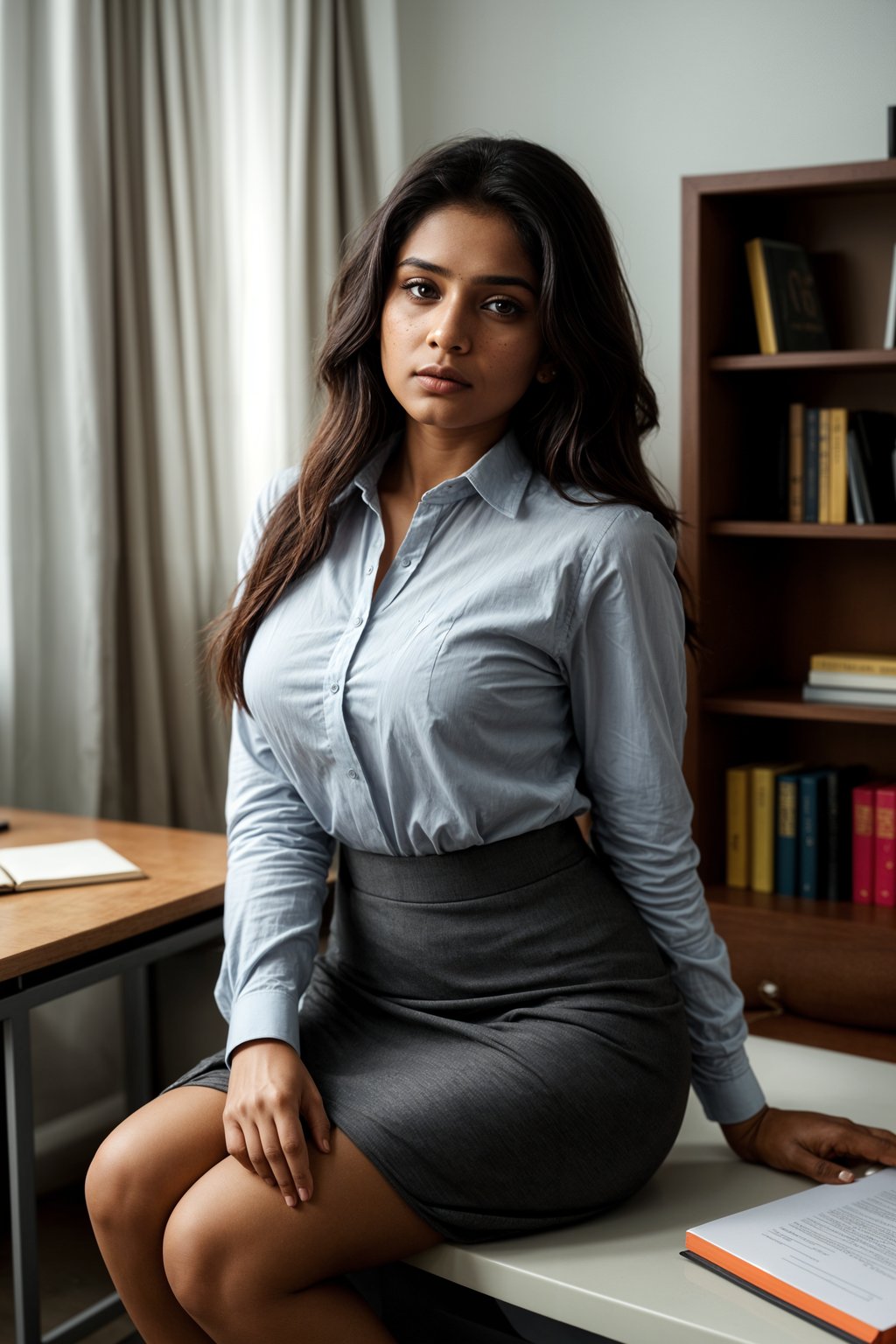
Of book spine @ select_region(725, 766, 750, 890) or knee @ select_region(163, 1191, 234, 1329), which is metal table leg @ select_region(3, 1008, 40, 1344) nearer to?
knee @ select_region(163, 1191, 234, 1329)

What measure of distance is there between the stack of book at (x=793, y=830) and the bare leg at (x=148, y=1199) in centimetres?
149

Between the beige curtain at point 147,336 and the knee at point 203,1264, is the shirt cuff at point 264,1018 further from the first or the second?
the beige curtain at point 147,336

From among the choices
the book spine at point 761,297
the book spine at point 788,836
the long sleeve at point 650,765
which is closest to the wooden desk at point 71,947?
the long sleeve at point 650,765

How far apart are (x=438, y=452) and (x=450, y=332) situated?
15 cm

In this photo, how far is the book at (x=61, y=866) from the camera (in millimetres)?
1682

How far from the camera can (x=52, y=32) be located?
7.37 ft

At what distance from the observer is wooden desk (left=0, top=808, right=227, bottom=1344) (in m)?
1.48

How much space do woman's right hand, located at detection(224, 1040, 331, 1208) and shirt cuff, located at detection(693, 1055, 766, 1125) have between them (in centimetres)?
43

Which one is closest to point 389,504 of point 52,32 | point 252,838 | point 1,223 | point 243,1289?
point 252,838

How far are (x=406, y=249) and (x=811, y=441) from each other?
4.06 ft

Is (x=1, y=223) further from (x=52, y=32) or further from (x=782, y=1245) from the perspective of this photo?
(x=782, y=1245)

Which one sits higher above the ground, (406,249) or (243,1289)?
(406,249)

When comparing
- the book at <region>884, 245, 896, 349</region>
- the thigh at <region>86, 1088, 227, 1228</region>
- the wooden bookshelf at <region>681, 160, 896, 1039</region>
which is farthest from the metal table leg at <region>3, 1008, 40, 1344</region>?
the book at <region>884, 245, 896, 349</region>

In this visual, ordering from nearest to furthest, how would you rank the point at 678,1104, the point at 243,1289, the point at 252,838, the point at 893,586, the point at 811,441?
1. the point at 243,1289
2. the point at 678,1104
3. the point at 252,838
4. the point at 811,441
5. the point at 893,586
